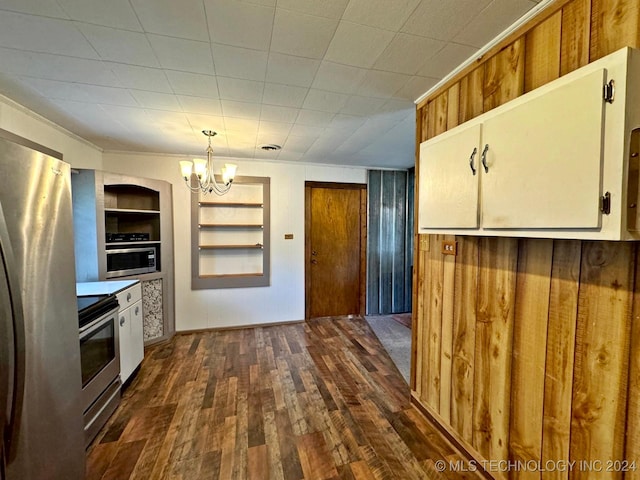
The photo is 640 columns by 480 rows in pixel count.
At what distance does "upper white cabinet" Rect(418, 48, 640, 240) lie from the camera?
802 millimetres

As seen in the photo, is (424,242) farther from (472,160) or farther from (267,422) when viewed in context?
(267,422)

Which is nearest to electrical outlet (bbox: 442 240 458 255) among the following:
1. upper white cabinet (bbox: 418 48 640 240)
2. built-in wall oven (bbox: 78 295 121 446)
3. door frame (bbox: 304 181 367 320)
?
upper white cabinet (bbox: 418 48 640 240)

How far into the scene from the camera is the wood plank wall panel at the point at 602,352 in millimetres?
952

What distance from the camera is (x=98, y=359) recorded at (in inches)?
72.5

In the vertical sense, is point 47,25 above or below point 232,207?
above

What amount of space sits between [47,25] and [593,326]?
270cm

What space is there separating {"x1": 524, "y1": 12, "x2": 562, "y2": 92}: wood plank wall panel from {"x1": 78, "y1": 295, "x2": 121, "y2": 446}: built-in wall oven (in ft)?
8.94

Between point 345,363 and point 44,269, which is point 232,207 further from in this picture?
point 44,269

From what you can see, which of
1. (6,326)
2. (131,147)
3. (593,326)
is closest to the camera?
(6,326)

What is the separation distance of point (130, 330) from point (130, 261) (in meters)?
0.99

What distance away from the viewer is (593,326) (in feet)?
3.39

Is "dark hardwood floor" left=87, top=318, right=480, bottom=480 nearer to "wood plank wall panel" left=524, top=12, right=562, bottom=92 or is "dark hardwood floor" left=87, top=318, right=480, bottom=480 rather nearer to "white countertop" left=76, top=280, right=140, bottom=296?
"white countertop" left=76, top=280, right=140, bottom=296

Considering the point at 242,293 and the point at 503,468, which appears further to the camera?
the point at 242,293

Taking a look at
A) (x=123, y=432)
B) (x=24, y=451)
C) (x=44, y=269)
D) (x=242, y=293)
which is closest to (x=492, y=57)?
(x=44, y=269)
